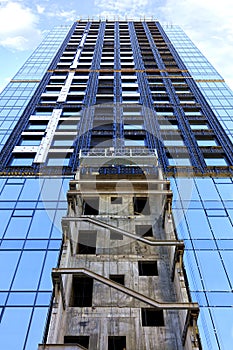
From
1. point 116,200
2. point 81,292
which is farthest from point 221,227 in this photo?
point 81,292

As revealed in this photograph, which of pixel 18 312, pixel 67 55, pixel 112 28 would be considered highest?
pixel 112 28

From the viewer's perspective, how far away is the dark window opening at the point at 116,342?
53.5ft

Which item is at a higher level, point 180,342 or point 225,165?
point 225,165

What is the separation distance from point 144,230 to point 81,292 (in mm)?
6055

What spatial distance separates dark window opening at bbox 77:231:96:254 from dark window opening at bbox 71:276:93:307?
7.06ft

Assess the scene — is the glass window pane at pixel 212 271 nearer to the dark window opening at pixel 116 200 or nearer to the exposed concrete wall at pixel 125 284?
the exposed concrete wall at pixel 125 284

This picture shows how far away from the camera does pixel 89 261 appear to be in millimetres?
20156

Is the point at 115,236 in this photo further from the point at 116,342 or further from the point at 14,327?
the point at 14,327

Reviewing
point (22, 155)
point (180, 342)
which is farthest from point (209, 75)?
point (180, 342)

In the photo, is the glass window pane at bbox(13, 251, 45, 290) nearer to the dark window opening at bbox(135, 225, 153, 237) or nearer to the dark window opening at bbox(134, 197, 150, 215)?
the dark window opening at bbox(135, 225, 153, 237)

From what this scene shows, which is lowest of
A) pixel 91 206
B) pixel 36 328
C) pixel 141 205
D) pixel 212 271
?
pixel 36 328

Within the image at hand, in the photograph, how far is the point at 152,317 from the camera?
1794 cm

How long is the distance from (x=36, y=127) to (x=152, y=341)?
1020 inches

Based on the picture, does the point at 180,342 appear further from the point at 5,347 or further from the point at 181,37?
the point at 181,37
